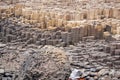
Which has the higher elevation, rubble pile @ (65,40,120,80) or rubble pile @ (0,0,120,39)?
rubble pile @ (0,0,120,39)

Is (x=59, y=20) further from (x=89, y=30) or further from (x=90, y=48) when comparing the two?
(x=90, y=48)

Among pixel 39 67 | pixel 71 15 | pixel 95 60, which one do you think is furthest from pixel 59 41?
pixel 71 15

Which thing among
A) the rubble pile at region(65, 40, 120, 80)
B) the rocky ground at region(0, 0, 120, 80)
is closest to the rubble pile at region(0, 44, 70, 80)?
the rocky ground at region(0, 0, 120, 80)

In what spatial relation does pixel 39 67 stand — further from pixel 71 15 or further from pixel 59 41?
pixel 71 15

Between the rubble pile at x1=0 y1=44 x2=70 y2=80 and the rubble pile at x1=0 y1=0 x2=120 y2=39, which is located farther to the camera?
the rubble pile at x1=0 y1=0 x2=120 y2=39

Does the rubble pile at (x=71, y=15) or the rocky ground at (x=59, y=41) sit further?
the rubble pile at (x=71, y=15)

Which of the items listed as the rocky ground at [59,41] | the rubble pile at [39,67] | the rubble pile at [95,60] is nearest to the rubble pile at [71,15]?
the rocky ground at [59,41]

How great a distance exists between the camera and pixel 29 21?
15078 millimetres

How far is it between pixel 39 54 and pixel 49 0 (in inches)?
376

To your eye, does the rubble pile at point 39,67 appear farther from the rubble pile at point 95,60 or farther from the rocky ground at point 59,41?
the rubble pile at point 95,60

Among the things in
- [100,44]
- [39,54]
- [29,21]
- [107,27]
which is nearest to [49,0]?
[29,21]

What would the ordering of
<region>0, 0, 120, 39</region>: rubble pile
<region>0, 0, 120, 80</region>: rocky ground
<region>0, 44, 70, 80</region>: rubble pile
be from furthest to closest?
<region>0, 0, 120, 39</region>: rubble pile → <region>0, 0, 120, 80</region>: rocky ground → <region>0, 44, 70, 80</region>: rubble pile

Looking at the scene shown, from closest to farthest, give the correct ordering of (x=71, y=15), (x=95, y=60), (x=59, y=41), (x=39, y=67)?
(x=39, y=67), (x=95, y=60), (x=59, y=41), (x=71, y=15)

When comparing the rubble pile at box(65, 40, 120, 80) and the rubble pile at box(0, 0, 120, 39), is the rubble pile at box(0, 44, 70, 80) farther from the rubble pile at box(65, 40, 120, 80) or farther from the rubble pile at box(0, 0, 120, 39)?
the rubble pile at box(0, 0, 120, 39)
